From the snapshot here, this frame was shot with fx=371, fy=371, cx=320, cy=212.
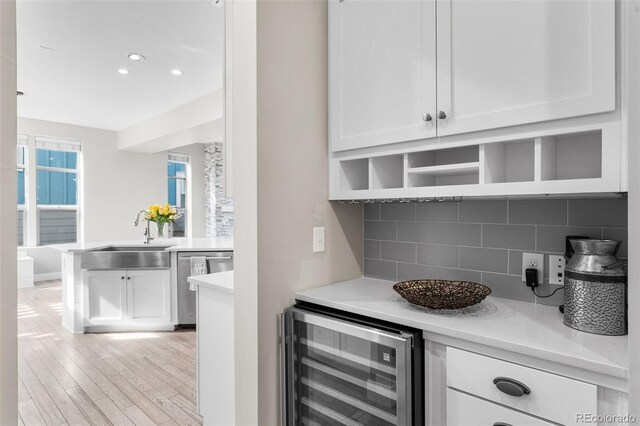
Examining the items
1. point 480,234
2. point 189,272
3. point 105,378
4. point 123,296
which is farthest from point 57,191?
point 480,234

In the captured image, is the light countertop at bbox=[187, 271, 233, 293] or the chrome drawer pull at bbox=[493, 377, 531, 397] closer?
the chrome drawer pull at bbox=[493, 377, 531, 397]

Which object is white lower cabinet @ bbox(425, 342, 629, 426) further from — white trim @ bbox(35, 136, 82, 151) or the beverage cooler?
white trim @ bbox(35, 136, 82, 151)

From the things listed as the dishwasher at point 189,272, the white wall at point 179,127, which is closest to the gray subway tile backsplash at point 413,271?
the dishwasher at point 189,272

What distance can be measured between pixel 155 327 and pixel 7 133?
344 centimetres

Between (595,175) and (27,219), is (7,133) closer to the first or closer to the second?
(595,175)

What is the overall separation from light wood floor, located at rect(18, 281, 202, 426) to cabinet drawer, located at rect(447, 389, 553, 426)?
1.74m

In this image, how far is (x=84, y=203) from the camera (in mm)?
6980

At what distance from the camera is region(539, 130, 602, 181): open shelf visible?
49.6 inches

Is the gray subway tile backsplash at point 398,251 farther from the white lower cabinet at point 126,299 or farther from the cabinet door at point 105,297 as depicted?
the cabinet door at point 105,297

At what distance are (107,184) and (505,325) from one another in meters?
7.72

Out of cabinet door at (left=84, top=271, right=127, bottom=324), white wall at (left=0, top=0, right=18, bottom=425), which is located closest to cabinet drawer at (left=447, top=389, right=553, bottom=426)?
white wall at (left=0, top=0, right=18, bottom=425)

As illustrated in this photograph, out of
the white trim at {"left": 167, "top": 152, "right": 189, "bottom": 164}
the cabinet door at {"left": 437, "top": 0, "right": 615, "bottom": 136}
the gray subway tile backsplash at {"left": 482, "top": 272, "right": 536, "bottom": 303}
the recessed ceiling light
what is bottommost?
the gray subway tile backsplash at {"left": 482, "top": 272, "right": 536, "bottom": 303}

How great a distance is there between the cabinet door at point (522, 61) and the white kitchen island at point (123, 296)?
131 inches

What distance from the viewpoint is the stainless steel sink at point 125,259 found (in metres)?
3.87
